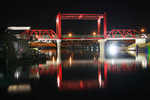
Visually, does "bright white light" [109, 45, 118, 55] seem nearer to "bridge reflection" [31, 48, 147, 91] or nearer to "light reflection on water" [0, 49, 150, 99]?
"bridge reflection" [31, 48, 147, 91]

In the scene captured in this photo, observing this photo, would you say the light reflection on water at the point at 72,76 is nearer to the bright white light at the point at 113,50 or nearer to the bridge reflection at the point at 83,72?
the bridge reflection at the point at 83,72

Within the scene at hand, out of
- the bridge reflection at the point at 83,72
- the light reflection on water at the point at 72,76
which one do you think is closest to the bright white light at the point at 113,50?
the bridge reflection at the point at 83,72

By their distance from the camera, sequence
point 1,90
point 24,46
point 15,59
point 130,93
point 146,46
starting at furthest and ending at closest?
point 146,46
point 24,46
point 15,59
point 1,90
point 130,93

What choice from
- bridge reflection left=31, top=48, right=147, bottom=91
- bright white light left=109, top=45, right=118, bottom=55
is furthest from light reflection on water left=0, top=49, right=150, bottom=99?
bright white light left=109, top=45, right=118, bottom=55

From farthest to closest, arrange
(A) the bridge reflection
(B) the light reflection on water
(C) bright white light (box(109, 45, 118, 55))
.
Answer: (C) bright white light (box(109, 45, 118, 55)) < (A) the bridge reflection < (B) the light reflection on water

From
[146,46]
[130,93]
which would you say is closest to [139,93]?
[130,93]

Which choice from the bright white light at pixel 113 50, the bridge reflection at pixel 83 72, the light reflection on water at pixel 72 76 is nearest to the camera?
the light reflection on water at pixel 72 76

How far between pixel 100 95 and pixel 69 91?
174cm

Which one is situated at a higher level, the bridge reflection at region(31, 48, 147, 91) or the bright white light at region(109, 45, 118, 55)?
the bright white light at region(109, 45, 118, 55)

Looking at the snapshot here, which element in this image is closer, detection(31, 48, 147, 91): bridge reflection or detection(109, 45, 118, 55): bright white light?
detection(31, 48, 147, 91): bridge reflection

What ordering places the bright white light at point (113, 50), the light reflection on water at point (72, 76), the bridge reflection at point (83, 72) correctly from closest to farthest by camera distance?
1. the light reflection on water at point (72, 76)
2. the bridge reflection at point (83, 72)
3. the bright white light at point (113, 50)

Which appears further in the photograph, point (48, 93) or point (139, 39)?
point (139, 39)

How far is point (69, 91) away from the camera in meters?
9.27

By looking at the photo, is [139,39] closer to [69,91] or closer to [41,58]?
[41,58]
